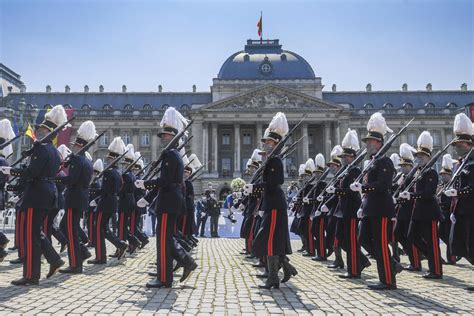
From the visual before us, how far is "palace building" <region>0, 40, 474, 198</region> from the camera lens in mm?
58812

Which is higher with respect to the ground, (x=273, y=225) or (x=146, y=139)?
(x=146, y=139)

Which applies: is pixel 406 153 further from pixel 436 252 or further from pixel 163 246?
pixel 163 246

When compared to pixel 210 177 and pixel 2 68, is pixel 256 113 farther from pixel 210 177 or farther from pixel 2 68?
pixel 2 68

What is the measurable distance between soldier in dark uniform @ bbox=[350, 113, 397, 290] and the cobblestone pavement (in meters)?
0.36

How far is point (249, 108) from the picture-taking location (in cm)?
5878

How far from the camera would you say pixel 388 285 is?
7.09 metres

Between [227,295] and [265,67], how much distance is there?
188 ft

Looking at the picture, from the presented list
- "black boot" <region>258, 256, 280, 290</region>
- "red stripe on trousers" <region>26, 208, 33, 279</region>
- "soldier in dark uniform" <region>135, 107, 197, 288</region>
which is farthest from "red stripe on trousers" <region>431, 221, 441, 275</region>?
"red stripe on trousers" <region>26, 208, 33, 279</region>

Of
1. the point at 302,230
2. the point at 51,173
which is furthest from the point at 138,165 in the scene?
the point at 51,173

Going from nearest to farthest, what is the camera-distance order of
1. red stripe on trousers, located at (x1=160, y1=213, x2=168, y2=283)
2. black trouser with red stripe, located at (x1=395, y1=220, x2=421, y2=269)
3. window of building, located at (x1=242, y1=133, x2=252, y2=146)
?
red stripe on trousers, located at (x1=160, y1=213, x2=168, y2=283)
black trouser with red stripe, located at (x1=395, y1=220, x2=421, y2=269)
window of building, located at (x1=242, y1=133, x2=252, y2=146)

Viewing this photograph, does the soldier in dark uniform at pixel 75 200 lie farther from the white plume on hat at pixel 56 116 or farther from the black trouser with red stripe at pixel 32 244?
the black trouser with red stripe at pixel 32 244

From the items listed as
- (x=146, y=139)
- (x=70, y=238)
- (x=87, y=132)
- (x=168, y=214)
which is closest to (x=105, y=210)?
(x=70, y=238)

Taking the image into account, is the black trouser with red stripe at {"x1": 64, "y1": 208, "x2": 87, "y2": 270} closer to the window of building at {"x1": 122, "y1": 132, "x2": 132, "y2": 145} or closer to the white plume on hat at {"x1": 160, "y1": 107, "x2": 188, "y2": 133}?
the white plume on hat at {"x1": 160, "y1": 107, "x2": 188, "y2": 133}

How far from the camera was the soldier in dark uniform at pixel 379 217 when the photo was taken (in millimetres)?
7117
